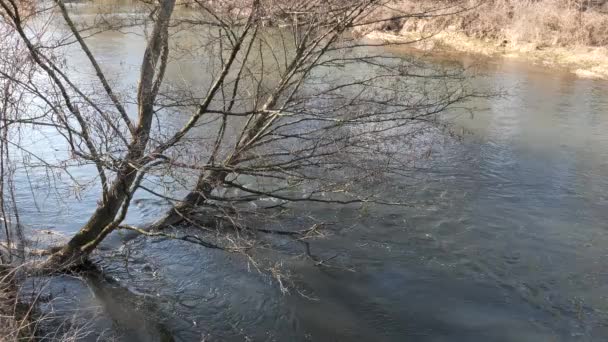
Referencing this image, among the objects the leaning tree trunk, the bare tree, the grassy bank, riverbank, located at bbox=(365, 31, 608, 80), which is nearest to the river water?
the leaning tree trunk

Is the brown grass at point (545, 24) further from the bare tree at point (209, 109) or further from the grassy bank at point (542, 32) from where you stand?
the bare tree at point (209, 109)

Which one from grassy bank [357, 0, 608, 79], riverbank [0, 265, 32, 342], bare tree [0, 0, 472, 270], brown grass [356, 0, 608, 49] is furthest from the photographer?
brown grass [356, 0, 608, 49]

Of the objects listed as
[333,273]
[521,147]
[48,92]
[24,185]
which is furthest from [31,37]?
[521,147]

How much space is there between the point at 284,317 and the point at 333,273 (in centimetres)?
117

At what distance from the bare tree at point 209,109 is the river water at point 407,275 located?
0.60m

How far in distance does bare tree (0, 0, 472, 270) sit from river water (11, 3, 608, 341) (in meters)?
0.60

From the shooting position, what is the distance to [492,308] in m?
6.66

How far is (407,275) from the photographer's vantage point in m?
7.30

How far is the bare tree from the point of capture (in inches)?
234

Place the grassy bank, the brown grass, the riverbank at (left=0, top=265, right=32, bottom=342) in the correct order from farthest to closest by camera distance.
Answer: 1. the brown grass
2. the grassy bank
3. the riverbank at (left=0, top=265, right=32, bottom=342)

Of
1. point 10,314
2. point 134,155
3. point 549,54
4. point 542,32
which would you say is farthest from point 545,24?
point 10,314

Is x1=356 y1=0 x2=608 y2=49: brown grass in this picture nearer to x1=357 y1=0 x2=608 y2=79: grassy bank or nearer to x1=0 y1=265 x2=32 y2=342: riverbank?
x1=357 y1=0 x2=608 y2=79: grassy bank

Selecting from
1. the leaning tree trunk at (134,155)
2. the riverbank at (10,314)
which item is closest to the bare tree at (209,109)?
the leaning tree trunk at (134,155)

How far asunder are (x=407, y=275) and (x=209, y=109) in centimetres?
336
